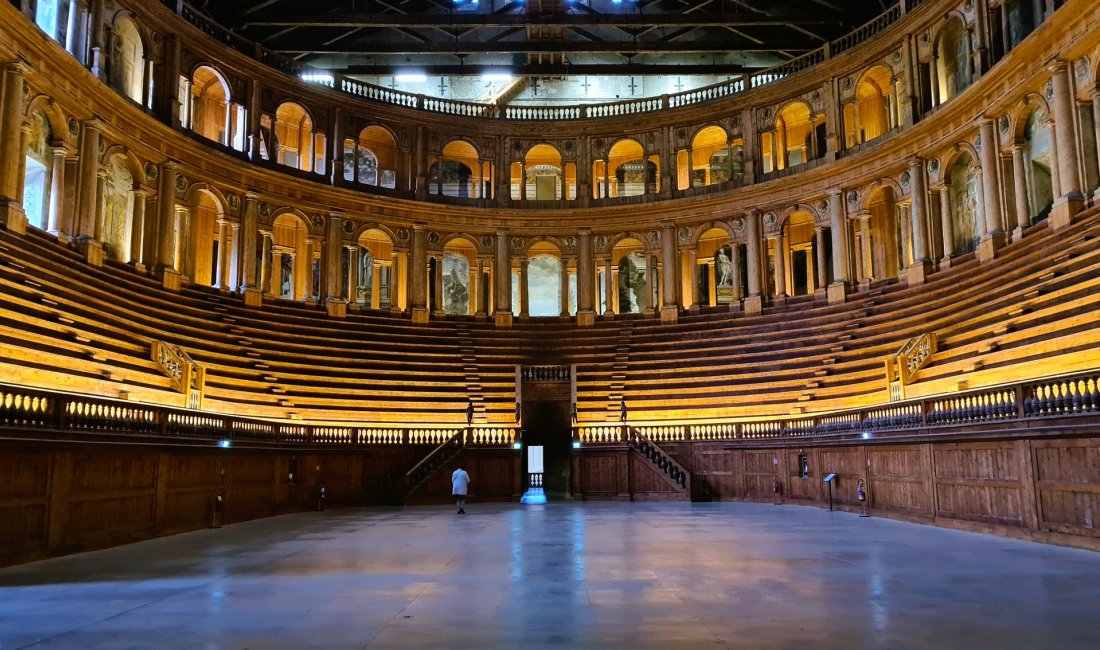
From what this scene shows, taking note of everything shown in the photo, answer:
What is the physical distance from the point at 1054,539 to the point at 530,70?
94.9 feet

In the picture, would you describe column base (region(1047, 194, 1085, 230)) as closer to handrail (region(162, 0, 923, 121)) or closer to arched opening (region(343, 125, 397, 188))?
handrail (region(162, 0, 923, 121))

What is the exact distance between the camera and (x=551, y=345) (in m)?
34.2

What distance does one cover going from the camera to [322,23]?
3244cm

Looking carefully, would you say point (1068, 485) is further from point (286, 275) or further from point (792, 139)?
point (286, 275)

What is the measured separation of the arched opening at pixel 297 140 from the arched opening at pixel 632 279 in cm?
1365

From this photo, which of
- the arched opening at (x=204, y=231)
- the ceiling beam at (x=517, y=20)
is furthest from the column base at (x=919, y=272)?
the arched opening at (x=204, y=231)

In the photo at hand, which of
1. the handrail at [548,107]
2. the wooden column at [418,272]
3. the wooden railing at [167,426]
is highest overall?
the handrail at [548,107]

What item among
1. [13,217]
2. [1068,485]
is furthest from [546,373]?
[1068,485]

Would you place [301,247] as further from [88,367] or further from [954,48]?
[954,48]

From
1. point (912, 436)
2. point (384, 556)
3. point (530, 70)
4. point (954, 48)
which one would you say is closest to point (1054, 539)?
point (912, 436)

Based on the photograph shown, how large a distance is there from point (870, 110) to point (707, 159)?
770 centimetres

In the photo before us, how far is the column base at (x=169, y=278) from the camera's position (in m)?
27.2

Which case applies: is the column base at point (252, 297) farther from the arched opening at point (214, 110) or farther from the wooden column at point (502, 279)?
the wooden column at point (502, 279)

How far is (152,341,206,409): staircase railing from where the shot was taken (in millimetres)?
22547
